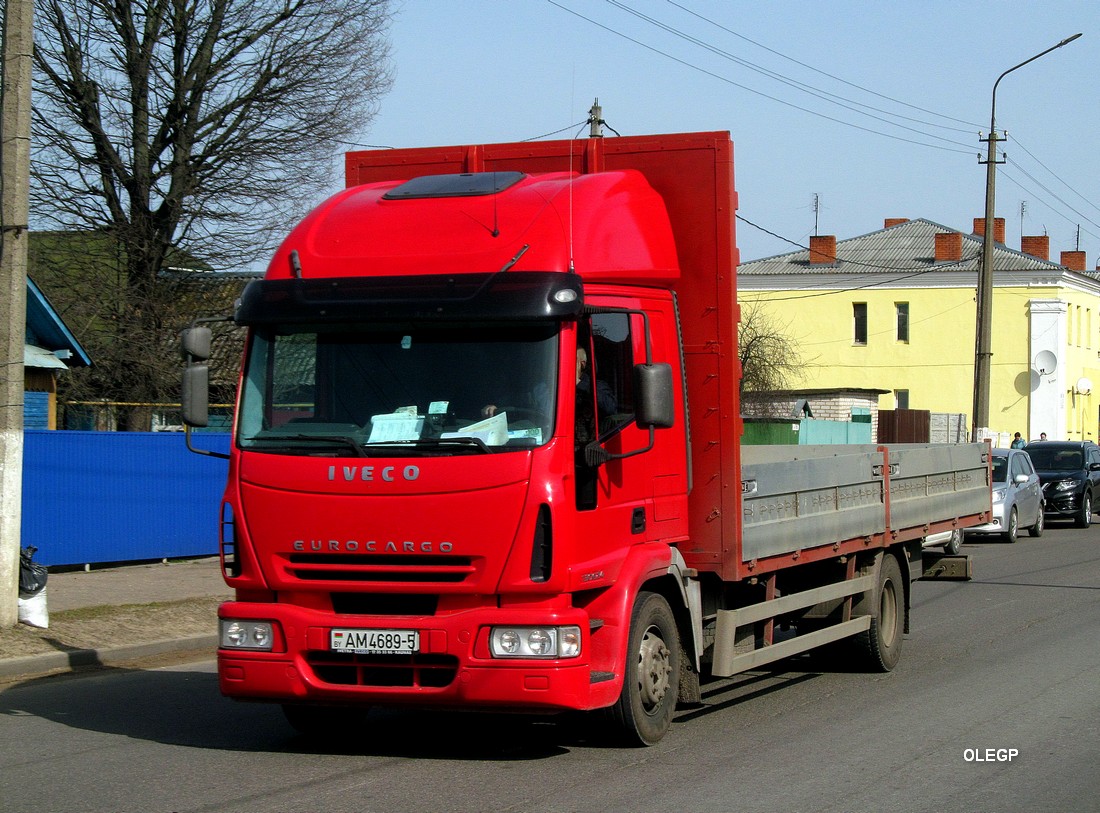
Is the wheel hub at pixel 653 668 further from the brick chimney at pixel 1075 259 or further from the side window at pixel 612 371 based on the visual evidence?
the brick chimney at pixel 1075 259

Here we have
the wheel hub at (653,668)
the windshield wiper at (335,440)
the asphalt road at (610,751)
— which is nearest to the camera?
the asphalt road at (610,751)

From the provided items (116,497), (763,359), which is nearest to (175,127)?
(116,497)

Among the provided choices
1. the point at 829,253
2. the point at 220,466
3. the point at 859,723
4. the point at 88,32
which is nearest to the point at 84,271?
the point at 88,32

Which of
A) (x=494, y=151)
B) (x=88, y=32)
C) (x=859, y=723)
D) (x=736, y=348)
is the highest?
(x=88, y=32)

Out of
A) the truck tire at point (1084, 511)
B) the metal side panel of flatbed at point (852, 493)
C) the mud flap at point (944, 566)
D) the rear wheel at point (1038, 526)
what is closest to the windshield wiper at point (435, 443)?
the metal side panel of flatbed at point (852, 493)

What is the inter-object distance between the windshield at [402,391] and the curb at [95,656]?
4.62 m

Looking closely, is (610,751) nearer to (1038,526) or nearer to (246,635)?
(246,635)

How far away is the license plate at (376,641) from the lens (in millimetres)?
6613

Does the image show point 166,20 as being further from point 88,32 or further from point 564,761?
point 564,761

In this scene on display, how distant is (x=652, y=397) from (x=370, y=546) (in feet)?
5.16

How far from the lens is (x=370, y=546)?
21.8 ft

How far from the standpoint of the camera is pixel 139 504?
1819cm

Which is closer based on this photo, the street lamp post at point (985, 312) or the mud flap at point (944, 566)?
the mud flap at point (944, 566)

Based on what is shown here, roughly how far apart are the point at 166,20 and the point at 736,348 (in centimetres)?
1986
